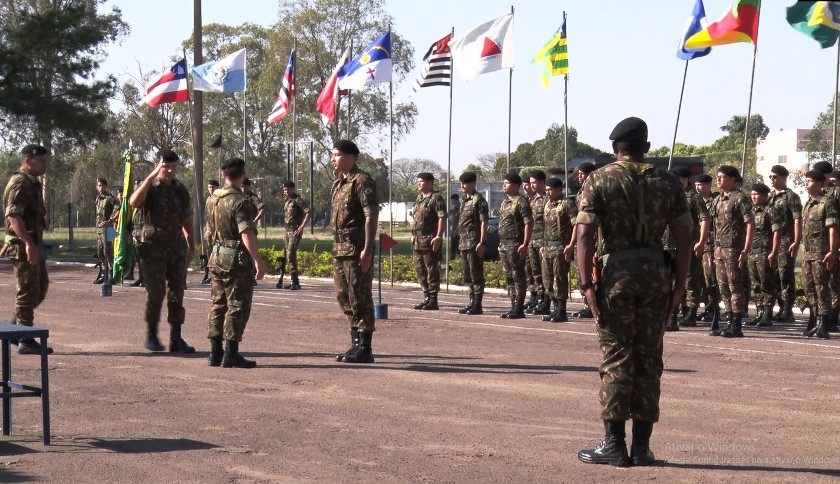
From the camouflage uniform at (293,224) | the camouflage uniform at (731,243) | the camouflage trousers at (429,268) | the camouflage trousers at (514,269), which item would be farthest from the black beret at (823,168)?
the camouflage uniform at (293,224)

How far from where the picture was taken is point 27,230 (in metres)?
12.1

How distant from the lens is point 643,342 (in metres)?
7.29

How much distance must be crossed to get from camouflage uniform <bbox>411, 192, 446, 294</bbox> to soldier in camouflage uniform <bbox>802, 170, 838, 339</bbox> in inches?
236

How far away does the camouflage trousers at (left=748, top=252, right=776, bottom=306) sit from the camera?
56.4 ft

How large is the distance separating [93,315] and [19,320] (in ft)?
17.6

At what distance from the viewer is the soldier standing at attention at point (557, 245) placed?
17516 mm

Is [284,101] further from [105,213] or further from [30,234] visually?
[30,234]

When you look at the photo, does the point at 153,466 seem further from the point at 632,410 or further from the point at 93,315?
the point at 93,315

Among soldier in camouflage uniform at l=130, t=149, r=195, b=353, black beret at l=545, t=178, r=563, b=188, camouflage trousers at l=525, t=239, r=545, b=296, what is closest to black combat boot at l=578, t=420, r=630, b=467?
soldier in camouflage uniform at l=130, t=149, r=195, b=353

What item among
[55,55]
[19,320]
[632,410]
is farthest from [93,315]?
[55,55]

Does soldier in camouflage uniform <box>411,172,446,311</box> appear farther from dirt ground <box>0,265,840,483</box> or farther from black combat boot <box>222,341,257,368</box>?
black combat boot <box>222,341,257,368</box>

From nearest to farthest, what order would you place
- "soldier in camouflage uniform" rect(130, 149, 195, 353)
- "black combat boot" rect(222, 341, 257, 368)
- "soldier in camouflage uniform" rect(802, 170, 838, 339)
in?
"black combat boot" rect(222, 341, 257, 368) → "soldier in camouflage uniform" rect(130, 149, 195, 353) → "soldier in camouflage uniform" rect(802, 170, 838, 339)

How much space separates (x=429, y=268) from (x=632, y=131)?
40.3 ft

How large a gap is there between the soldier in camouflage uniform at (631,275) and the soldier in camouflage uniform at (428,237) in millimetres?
11818
